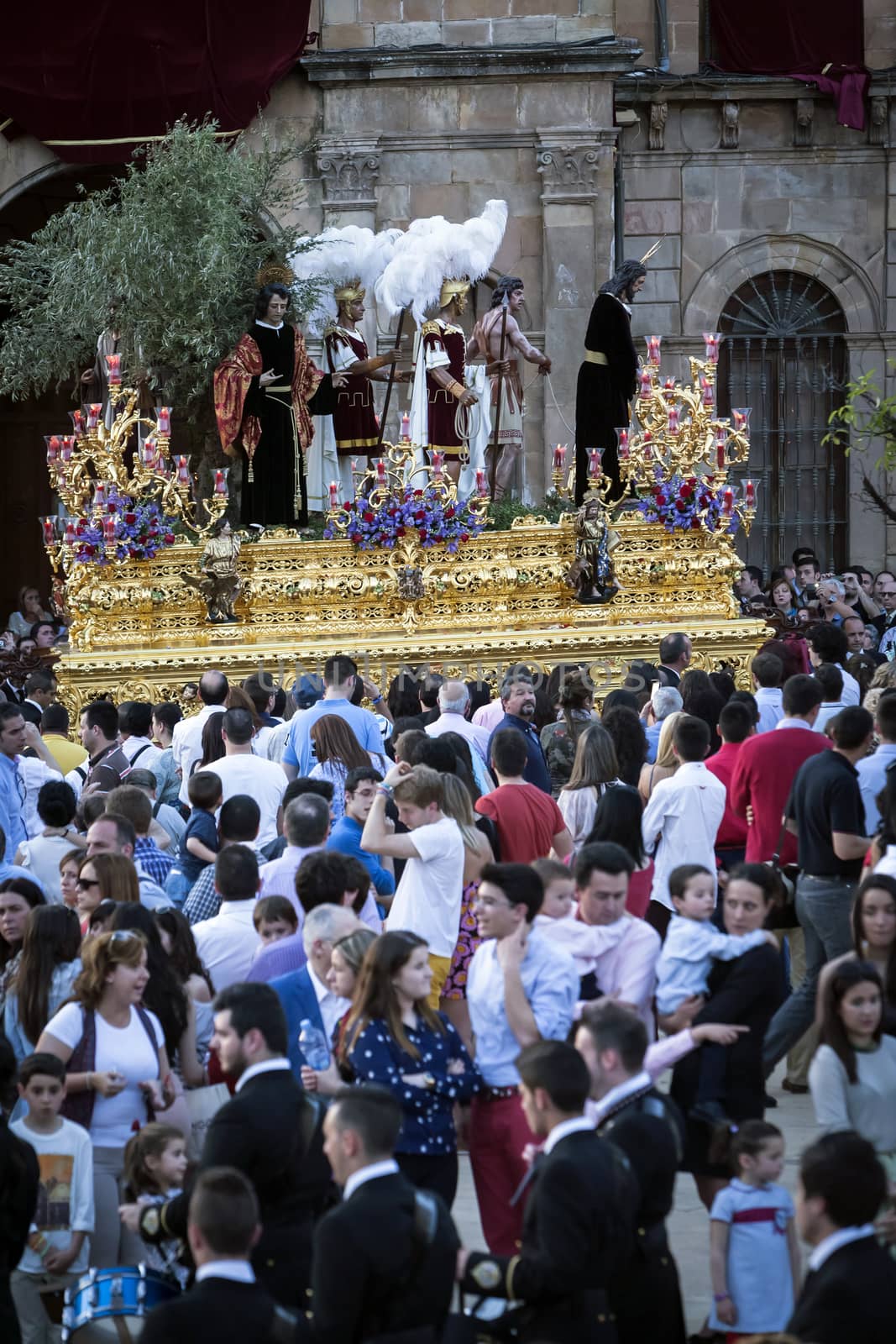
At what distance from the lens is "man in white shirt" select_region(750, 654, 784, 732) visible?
10031mm

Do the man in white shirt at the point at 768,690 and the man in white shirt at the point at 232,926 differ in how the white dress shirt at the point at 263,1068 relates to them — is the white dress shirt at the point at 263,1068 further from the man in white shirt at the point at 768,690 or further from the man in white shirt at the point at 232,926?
the man in white shirt at the point at 768,690

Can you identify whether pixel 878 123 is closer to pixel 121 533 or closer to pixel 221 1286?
pixel 121 533

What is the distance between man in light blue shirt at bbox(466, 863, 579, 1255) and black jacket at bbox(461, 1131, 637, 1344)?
3.36 ft

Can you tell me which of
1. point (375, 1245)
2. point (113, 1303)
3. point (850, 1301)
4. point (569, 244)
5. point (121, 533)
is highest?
point (569, 244)

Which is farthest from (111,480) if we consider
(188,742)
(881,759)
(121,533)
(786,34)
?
(786,34)

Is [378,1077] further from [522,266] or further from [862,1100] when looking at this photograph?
[522,266]

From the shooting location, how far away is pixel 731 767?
28.0ft

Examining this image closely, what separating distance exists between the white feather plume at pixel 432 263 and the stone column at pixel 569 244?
3634 millimetres

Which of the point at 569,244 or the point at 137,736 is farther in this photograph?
the point at 569,244

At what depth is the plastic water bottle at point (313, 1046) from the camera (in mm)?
5512

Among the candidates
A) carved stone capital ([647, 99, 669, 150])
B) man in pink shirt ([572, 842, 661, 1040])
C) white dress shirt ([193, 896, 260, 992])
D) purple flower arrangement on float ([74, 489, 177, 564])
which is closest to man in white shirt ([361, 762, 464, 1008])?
white dress shirt ([193, 896, 260, 992])

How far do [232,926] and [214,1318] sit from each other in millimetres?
2406

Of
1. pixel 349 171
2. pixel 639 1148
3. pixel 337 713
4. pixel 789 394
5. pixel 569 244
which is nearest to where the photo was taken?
pixel 639 1148

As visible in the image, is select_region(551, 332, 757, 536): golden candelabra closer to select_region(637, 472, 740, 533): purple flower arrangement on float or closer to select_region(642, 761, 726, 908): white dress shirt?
select_region(637, 472, 740, 533): purple flower arrangement on float
